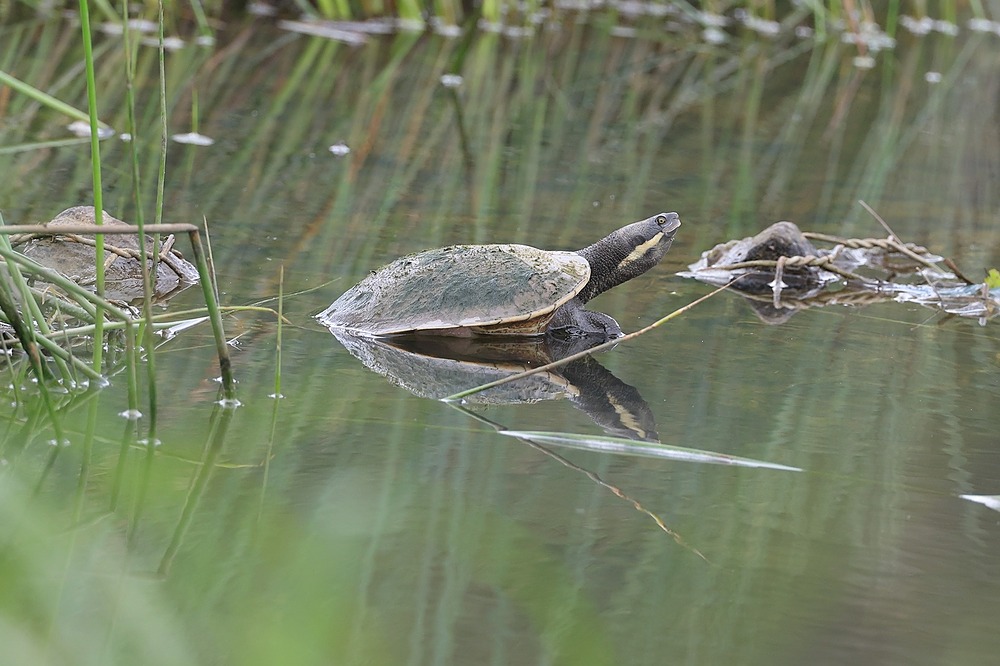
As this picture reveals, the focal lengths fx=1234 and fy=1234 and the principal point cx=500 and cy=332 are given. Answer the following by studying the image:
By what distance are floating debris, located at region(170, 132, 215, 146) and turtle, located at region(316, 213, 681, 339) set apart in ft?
6.02

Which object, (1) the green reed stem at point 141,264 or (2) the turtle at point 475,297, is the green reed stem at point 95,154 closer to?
(1) the green reed stem at point 141,264

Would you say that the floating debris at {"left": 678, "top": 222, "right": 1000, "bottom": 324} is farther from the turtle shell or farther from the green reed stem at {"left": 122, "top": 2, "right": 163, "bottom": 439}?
the green reed stem at {"left": 122, "top": 2, "right": 163, "bottom": 439}

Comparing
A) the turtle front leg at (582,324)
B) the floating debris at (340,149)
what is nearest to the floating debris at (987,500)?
the turtle front leg at (582,324)

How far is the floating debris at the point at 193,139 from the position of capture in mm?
4102

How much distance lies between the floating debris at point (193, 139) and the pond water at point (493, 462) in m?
0.06

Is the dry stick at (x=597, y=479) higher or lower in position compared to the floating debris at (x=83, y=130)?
higher

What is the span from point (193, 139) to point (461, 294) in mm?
2028

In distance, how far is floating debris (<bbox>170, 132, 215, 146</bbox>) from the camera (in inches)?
161

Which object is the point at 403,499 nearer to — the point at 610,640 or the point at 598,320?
the point at 610,640

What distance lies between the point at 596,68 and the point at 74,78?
2915 millimetres

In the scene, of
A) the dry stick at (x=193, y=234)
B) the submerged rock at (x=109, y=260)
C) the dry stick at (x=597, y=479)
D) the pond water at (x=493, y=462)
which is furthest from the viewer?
the submerged rock at (x=109, y=260)

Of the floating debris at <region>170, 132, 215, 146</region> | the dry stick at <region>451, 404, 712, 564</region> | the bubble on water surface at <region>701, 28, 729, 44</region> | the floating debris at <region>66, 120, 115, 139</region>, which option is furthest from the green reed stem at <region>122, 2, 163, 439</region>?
the bubble on water surface at <region>701, 28, 729, 44</region>

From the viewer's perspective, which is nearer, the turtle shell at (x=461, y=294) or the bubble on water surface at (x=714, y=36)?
the turtle shell at (x=461, y=294)

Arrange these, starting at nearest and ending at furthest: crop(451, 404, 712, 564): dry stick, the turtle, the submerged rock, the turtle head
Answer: crop(451, 404, 712, 564): dry stick → the turtle → the submerged rock → the turtle head
